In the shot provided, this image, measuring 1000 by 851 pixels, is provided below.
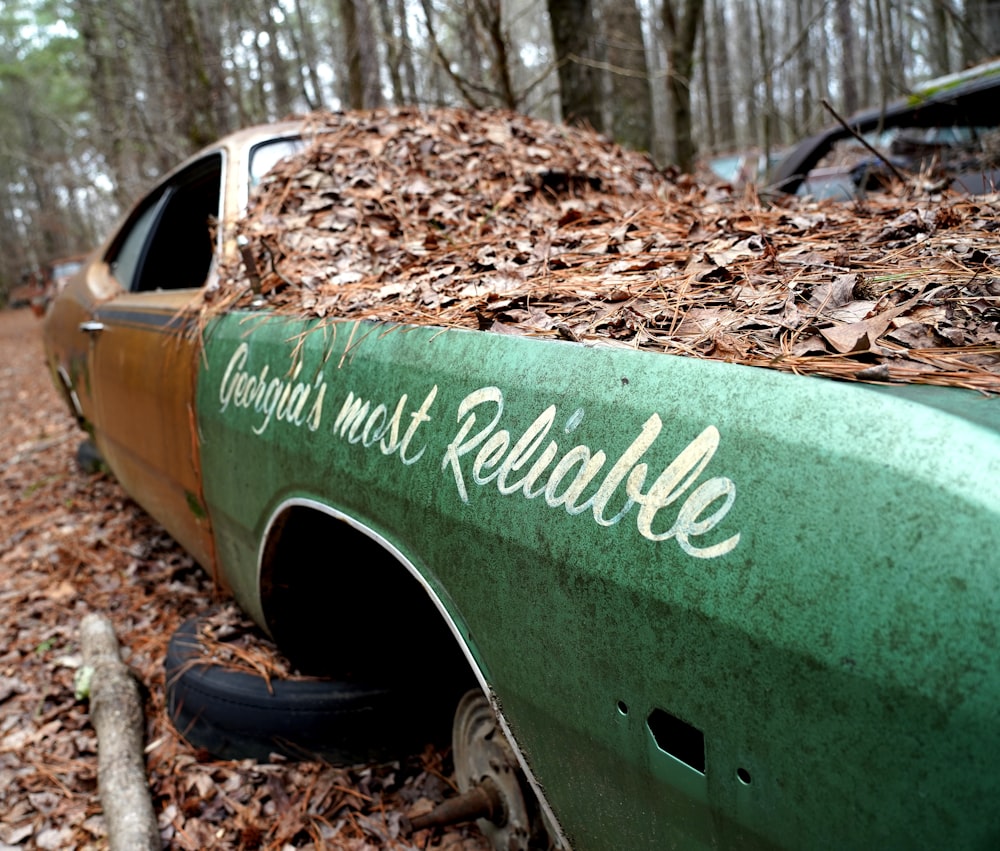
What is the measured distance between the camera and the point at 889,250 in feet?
6.02

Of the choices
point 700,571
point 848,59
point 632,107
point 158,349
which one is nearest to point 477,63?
point 632,107

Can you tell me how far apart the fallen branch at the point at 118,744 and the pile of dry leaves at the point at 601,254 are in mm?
1373

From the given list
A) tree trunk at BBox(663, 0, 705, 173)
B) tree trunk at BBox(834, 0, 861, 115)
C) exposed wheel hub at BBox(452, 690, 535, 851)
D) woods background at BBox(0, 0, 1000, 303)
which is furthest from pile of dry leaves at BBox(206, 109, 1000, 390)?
tree trunk at BBox(834, 0, 861, 115)

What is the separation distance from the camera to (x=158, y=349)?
2.98m

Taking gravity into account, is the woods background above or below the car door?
above

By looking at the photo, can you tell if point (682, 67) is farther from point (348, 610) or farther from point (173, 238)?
point (348, 610)

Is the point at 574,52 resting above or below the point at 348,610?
above

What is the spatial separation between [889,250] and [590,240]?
855mm

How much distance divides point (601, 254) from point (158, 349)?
1730 mm

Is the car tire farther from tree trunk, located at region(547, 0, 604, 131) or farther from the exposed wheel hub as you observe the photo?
the exposed wheel hub

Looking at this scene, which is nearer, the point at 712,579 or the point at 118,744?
the point at 712,579

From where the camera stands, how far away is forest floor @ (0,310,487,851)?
7.64ft

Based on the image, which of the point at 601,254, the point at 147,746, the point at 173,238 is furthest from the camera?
the point at 173,238

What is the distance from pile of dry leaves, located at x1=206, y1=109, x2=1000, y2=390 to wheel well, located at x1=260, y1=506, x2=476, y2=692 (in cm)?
63
